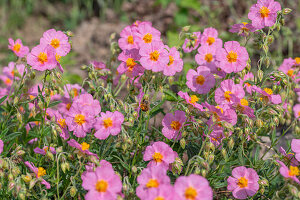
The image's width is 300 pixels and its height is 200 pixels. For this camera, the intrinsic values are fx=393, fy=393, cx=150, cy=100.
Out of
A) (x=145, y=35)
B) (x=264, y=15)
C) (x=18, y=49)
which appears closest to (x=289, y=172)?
(x=264, y=15)

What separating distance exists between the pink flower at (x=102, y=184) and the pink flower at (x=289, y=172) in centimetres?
88

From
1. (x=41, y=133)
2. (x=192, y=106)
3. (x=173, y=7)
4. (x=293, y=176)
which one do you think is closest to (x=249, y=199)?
(x=293, y=176)

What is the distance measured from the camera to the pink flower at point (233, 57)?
2.66 metres

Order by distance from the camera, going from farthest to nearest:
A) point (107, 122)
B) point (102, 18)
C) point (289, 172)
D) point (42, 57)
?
point (102, 18), point (42, 57), point (107, 122), point (289, 172)

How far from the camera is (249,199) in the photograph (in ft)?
8.23

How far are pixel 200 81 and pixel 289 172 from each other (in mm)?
918

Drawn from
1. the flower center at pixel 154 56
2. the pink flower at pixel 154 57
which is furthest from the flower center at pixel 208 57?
the flower center at pixel 154 56

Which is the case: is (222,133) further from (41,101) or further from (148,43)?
(41,101)

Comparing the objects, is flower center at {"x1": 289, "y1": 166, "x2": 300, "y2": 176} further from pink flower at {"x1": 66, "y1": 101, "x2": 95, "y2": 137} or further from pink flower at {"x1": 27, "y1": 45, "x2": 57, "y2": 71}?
pink flower at {"x1": 27, "y1": 45, "x2": 57, "y2": 71}

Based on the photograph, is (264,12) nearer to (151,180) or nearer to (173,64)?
(173,64)

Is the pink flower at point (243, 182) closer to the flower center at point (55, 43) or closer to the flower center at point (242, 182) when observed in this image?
the flower center at point (242, 182)

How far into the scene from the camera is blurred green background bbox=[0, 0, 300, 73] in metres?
6.05

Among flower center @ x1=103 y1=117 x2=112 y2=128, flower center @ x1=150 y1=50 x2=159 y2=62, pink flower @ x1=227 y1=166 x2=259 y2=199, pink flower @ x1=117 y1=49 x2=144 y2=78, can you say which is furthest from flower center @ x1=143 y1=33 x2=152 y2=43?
pink flower @ x1=227 y1=166 x2=259 y2=199

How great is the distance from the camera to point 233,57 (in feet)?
8.79
